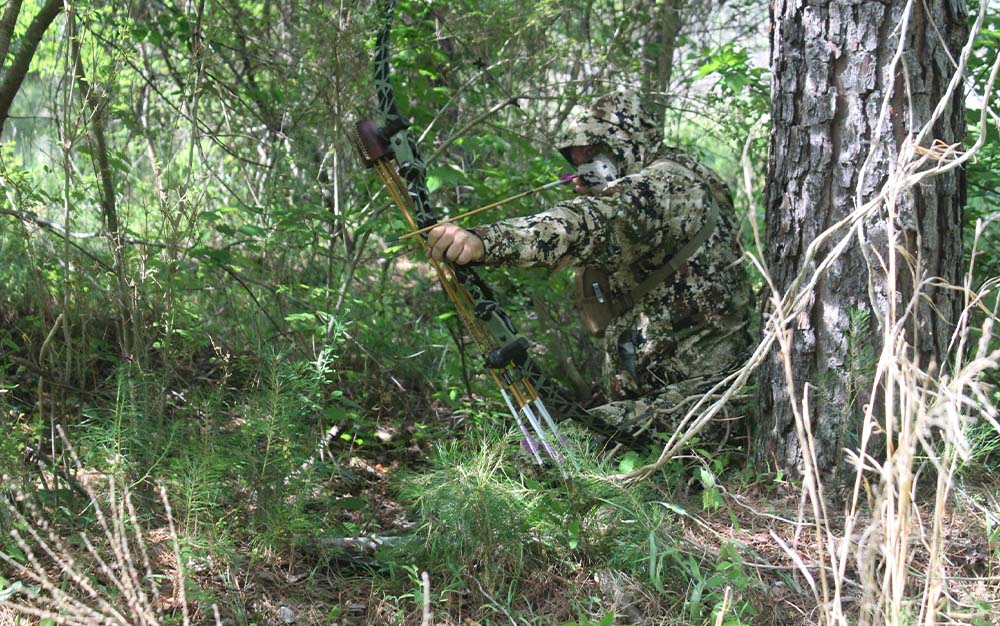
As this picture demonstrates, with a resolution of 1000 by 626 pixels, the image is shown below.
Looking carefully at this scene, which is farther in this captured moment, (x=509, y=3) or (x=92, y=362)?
(x=509, y=3)

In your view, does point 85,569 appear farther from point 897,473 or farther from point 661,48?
point 661,48

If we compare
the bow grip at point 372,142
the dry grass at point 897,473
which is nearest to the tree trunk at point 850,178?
the dry grass at point 897,473

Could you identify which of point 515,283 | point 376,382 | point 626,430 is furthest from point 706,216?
point 376,382

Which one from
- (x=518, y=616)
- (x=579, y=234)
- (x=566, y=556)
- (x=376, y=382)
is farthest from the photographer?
(x=376, y=382)

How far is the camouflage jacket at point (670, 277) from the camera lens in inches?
142

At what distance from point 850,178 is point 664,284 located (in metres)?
1.00

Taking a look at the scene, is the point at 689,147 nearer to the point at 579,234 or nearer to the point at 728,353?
the point at 728,353

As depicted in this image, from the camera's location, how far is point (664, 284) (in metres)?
3.79

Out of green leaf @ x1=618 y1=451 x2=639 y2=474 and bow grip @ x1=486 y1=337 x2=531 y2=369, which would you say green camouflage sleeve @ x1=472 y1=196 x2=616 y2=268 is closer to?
bow grip @ x1=486 y1=337 x2=531 y2=369

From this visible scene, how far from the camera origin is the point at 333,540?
2938 mm

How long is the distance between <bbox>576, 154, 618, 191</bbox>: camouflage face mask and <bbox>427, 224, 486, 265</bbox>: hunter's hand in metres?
1.00

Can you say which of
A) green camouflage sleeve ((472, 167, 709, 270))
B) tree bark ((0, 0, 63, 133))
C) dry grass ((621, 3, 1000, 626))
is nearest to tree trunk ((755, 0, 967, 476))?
dry grass ((621, 3, 1000, 626))

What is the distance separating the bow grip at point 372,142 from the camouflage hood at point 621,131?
2.97 feet

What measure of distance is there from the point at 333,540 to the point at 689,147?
4.18 metres
